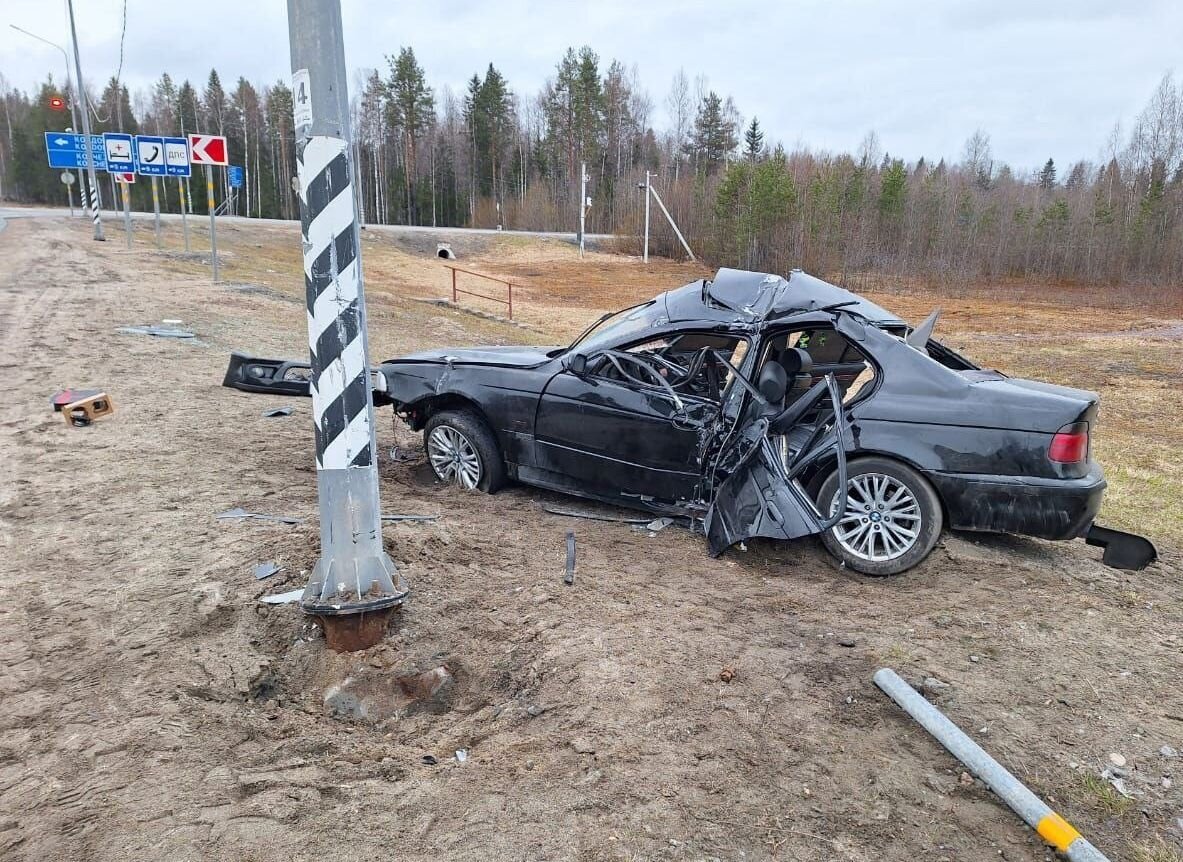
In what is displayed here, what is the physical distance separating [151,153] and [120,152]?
161 centimetres

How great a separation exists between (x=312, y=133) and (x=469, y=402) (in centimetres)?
276

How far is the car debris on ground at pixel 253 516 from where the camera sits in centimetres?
494

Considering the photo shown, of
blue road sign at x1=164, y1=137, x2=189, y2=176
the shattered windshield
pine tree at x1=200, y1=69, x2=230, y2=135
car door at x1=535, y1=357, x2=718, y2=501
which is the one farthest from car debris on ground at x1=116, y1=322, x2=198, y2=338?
pine tree at x1=200, y1=69, x2=230, y2=135

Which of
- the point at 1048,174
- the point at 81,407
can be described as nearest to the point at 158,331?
the point at 81,407

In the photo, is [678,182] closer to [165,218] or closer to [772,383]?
[165,218]

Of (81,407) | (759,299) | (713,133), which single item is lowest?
(81,407)

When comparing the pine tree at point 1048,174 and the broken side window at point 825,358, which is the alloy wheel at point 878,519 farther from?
the pine tree at point 1048,174

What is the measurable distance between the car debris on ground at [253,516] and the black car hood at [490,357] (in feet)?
5.68

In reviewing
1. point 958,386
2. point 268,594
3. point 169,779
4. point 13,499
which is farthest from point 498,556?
point 13,499

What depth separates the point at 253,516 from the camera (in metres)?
5.02

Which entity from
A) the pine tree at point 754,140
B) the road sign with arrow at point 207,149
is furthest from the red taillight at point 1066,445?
the pine tree at point 754,140

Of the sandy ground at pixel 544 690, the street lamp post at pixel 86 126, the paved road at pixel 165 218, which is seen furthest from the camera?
the paved road at pixel 165 218

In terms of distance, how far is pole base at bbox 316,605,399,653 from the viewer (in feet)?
11.7

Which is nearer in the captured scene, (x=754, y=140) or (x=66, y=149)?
(x=66, y=149)
